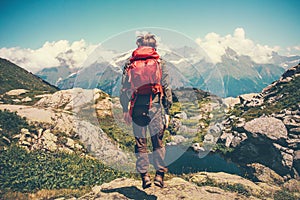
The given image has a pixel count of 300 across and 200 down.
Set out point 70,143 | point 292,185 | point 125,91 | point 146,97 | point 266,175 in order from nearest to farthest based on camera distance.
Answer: point 146,97 < point 125,91 < point 292,185 < point 266,175 < point 70,143

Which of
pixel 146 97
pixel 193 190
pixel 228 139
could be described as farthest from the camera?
pixel 228 139

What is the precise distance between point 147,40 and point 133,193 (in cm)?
520

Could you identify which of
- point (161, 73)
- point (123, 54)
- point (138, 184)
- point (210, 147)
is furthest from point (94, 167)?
point (210, 147)

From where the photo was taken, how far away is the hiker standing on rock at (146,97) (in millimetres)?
7105

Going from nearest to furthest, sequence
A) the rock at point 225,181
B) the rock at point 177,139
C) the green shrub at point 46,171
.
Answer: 1. the green shrub at point 46,171
2. the rock at point 225,181
3. the rock at point 177,139

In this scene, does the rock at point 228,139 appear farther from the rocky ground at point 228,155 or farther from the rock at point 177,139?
the rock at point 177,139

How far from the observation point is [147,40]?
7.54 metres

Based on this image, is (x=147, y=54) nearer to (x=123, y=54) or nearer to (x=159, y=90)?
(x=159, y=90)

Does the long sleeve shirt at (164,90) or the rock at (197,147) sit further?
the rock at (197,147)

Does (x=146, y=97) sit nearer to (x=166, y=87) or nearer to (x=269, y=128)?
(x=166, y=87)

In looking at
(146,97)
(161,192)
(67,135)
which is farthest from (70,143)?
(146,97)

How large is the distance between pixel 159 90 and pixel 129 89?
92 cm

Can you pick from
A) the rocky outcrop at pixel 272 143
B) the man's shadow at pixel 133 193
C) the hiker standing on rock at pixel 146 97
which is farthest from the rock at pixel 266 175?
the hiker standing on rock at pixel 146 97

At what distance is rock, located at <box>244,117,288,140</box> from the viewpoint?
14.8m
